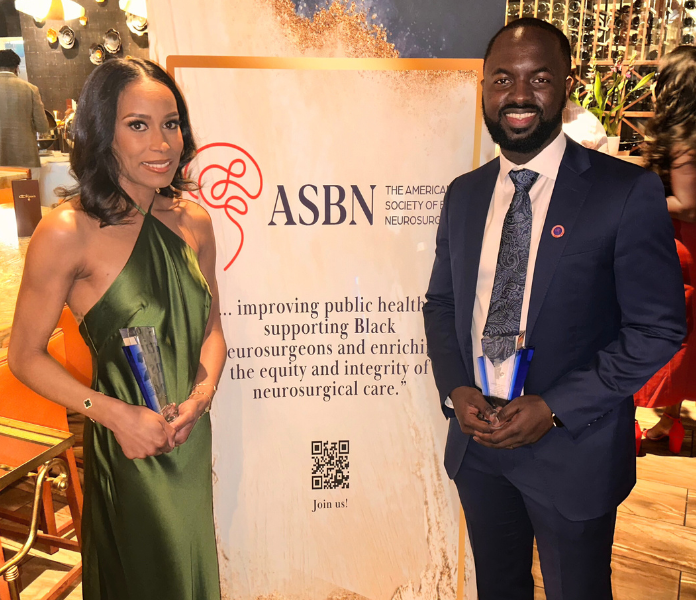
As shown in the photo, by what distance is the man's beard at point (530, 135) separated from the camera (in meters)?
1.42

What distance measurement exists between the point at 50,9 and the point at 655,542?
5.51m

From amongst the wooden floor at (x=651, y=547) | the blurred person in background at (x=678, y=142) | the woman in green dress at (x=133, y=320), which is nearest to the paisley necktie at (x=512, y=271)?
the woman in green dress at (x=133, y=320)

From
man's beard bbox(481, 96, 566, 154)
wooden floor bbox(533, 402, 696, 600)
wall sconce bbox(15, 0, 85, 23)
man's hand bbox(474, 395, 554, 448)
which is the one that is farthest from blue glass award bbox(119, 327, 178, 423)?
wall sconce bbox(15, 0, 85, 23)

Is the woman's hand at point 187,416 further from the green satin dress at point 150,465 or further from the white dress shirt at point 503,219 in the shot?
the white dress shirt at point 503,219

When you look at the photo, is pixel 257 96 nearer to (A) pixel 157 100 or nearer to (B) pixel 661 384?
(A) pixel 157 100

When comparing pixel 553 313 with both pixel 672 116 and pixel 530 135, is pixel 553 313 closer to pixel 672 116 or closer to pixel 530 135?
pixel 530 135

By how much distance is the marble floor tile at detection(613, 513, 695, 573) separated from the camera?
259cm

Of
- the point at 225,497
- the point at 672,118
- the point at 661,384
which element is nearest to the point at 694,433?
the point at 661,384

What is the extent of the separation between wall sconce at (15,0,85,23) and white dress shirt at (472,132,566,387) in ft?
12.2

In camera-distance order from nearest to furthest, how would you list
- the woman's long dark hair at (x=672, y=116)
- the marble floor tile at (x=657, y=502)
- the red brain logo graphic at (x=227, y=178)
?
the red brain logo graphic at (x=227, y=178), the woman's long dark hair at (x=672, y=116), the marble floor tile at (x=657, y=502)

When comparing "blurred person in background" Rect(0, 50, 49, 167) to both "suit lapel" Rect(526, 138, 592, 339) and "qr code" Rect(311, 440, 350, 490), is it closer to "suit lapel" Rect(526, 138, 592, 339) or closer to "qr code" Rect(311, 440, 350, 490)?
"qr code" Rect(311, 440, 350, 490)

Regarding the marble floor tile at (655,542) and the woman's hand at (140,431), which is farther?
the marble floor tile at (655,542)

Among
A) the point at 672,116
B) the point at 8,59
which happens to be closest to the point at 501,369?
the point at 672,116

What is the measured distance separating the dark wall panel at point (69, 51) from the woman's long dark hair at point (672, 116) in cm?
417
